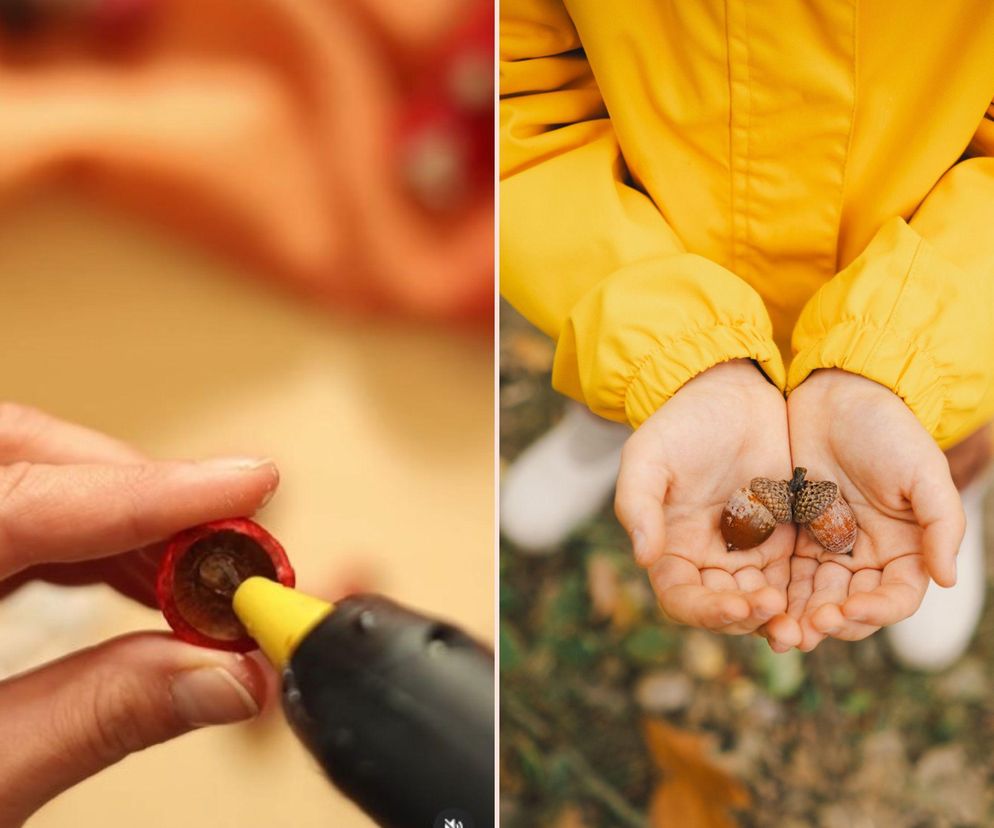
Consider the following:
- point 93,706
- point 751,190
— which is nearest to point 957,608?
point 751,190

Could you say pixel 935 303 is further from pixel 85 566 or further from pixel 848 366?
pixel 85 566

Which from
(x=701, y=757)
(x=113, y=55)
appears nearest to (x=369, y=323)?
(x=113, y=55)

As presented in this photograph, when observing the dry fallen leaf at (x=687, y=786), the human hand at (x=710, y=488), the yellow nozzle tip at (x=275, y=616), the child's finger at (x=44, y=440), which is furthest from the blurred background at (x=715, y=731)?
the child's finger at (x=44, y=440)

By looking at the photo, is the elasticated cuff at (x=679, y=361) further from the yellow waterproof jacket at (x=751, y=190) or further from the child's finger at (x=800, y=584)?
the child's finger at (x=800, y=584)

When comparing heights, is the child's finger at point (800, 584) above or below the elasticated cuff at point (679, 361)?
below

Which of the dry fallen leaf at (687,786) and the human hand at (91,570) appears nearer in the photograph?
the human hand at (91,570)

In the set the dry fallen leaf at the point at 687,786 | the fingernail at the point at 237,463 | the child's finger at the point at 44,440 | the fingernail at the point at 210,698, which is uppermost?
the child's finger at the point at 44,440

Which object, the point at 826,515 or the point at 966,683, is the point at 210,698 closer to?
the point at 826,515
